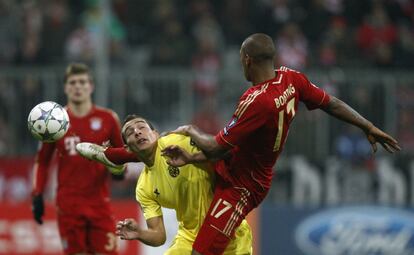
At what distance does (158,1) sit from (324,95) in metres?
9.62

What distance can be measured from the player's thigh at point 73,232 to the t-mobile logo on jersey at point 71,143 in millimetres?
612

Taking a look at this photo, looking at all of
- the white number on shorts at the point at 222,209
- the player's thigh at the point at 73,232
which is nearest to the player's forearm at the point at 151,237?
the white number on shorts at the point at 222,209

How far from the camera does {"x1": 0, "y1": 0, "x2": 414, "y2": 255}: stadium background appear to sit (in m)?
13.3

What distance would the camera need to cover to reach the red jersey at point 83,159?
387 inches

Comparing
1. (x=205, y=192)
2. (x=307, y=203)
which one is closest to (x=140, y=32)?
(x=307, y=203)

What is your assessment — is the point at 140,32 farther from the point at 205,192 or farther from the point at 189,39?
the point at 205,192

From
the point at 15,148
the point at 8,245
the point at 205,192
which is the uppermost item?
the point at 205,192

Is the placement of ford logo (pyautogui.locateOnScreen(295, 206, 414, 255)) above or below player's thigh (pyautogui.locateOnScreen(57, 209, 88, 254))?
below

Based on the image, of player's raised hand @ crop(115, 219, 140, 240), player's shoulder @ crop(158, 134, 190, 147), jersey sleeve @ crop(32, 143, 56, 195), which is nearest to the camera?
player's raised hand @ crop(115, 219, 140, 240)

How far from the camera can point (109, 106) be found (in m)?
14.6

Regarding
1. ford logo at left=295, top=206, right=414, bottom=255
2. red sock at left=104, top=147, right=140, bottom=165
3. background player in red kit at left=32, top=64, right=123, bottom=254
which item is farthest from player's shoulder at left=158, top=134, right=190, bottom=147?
ford logo at left=295, top=206, right=414, bottom=255

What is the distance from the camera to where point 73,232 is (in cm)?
996

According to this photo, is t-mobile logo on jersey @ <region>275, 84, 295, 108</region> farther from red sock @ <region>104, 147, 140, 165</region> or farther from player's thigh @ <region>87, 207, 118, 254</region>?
player's thigh @ <region>87, 207, 118, 254</region>

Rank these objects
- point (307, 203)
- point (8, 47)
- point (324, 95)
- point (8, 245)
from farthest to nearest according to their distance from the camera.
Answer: point (8, 47), point (307, 203), point (8, 245), point (324, 95)
